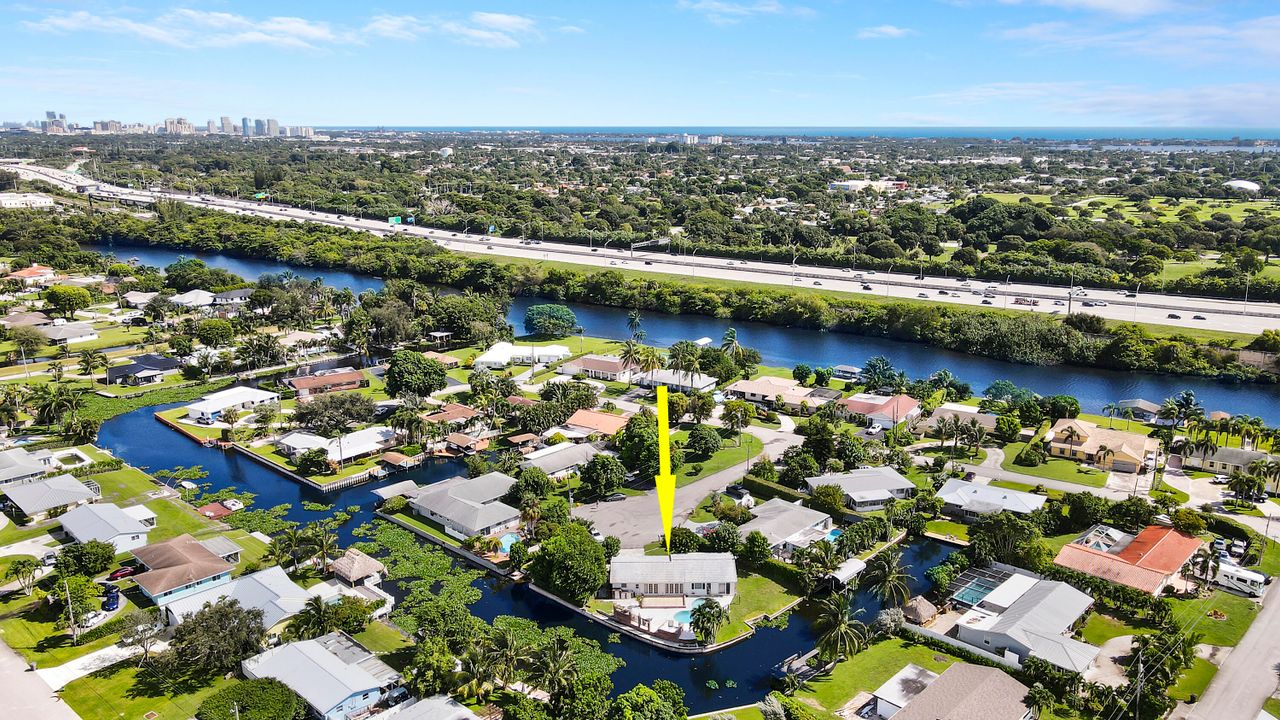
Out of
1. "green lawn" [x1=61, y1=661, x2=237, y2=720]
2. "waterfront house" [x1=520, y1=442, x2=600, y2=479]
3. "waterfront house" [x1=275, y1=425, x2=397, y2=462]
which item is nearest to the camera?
"green lawn" [x1=61, y1=661, x2=237, y2=720]

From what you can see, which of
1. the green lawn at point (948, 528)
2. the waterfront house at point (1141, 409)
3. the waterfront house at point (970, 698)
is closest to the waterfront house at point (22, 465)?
the waterfront house at point (970, 698)

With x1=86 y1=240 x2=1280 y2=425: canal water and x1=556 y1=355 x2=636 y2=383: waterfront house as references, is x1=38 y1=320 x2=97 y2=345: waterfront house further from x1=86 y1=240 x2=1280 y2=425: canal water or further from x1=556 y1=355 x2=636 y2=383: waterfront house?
x1=556 y1=355 x2=636 y2=383: waterfront house

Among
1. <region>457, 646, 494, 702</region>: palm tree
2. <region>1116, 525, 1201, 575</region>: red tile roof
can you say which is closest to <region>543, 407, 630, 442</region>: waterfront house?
<region>457, 646, 494, 702</region>: palm tree

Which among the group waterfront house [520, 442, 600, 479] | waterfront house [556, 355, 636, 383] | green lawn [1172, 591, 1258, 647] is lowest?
green lawn [1172, 591, 1258, 647]

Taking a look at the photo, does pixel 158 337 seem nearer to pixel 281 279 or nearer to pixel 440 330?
pixel 281 279

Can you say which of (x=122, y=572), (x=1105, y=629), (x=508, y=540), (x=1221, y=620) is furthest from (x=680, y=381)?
(x=122, y=572)

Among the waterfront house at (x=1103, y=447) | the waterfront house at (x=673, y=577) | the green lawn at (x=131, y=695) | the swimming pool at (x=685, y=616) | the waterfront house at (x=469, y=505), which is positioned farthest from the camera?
the waterfront house at (x=1103, y=447)

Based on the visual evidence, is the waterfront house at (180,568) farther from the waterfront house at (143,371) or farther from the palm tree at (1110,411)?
the palm tree at (1110,411)
